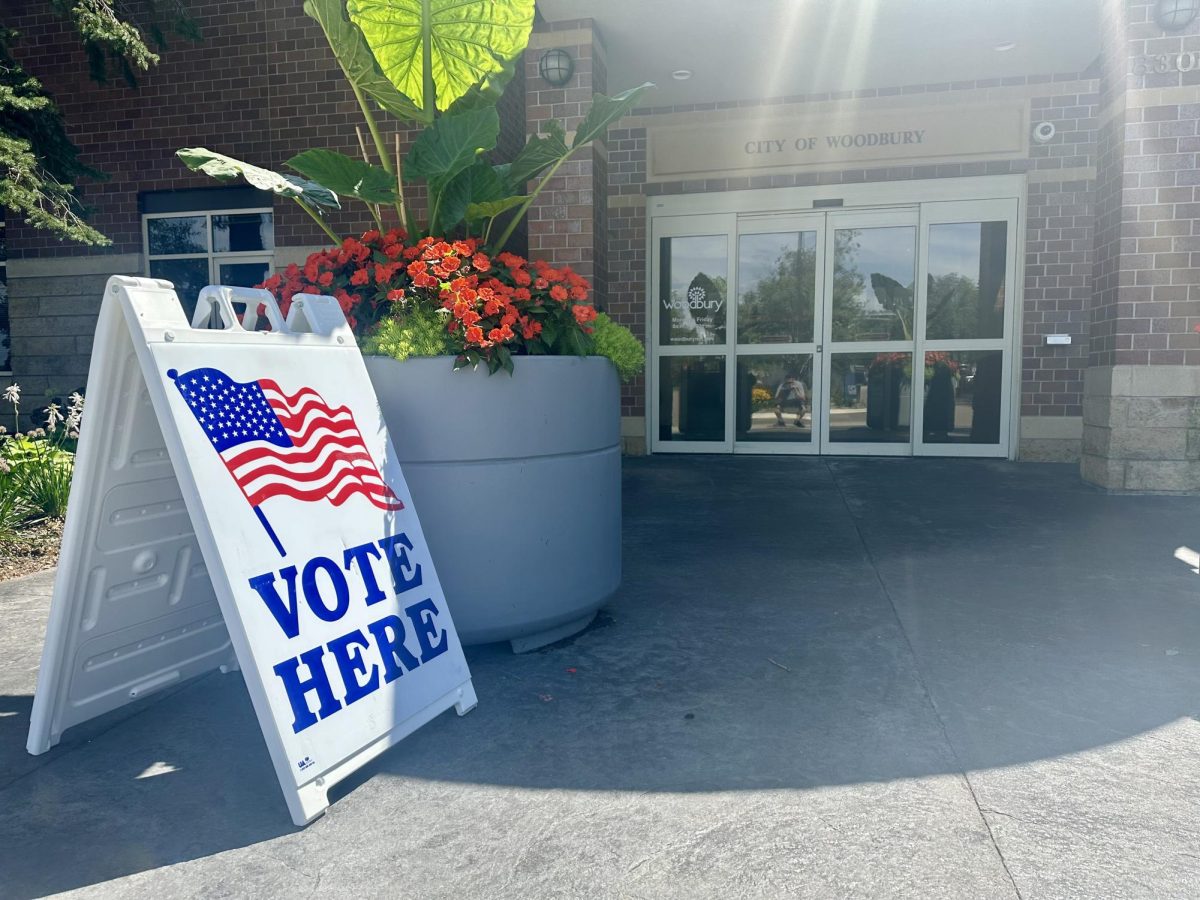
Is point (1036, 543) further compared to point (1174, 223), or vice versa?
point (1174, 223)

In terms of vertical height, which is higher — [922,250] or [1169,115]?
[1169,115]

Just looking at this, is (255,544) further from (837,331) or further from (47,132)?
(837,331)

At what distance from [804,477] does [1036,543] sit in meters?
2.87

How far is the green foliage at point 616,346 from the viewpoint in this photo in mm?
3482

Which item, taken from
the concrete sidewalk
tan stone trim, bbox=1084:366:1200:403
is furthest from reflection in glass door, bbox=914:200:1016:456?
the concrete sidewalk

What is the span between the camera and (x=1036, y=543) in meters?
5.04

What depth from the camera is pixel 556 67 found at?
7270 millimetres

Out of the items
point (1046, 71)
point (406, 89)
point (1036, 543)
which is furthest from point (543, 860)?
point (1046, 71)

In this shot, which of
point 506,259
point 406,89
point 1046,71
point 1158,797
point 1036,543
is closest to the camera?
point 1158,797

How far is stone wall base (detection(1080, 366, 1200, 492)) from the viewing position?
6.60 meters

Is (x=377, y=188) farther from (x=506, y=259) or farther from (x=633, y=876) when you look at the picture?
(x=633, y=876)

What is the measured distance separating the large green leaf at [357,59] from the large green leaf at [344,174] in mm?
570

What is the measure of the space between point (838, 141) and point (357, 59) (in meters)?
6.55

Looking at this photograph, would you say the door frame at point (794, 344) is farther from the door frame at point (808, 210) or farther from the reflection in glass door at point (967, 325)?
the reflection in glass door at point (967, 325)
